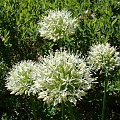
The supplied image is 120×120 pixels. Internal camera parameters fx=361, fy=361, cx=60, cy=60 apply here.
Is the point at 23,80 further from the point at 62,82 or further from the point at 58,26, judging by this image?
the point at 58,26

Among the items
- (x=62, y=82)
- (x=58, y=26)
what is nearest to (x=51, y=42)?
(x=58, y=26)

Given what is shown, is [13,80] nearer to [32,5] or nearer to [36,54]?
[36,54]

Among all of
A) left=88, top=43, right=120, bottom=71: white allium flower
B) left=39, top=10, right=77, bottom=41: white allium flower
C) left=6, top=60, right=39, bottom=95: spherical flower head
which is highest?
left=39, top=10, right=77, bottom=41: white allium flower

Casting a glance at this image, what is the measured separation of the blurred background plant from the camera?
3.99 m

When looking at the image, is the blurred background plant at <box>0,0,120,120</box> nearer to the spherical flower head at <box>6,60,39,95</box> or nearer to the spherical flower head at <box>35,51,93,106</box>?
the spherical flower head at <box>6,60,39,95</box>

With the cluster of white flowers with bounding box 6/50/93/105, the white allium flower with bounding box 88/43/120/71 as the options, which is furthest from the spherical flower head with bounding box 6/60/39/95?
the white allium flower with bounding box 88/43/120/71

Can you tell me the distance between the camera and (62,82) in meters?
2.74

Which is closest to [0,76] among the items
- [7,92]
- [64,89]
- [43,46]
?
[7,92]

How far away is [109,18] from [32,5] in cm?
124

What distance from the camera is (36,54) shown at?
455 cm

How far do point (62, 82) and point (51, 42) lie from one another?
1.63m

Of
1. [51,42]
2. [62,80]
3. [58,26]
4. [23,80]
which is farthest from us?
[51,42]

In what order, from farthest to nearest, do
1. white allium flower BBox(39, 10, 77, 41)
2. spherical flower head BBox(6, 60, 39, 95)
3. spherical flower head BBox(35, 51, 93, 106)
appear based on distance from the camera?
1. white allium flower BBox(39, 10, 77, 41)
2. spherical flower head BBox(6, 60, 39, 95)
3. spherical flower head BBox(35, 51, 93, 106)

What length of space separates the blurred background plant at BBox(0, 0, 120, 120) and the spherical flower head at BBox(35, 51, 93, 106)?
1033mm
